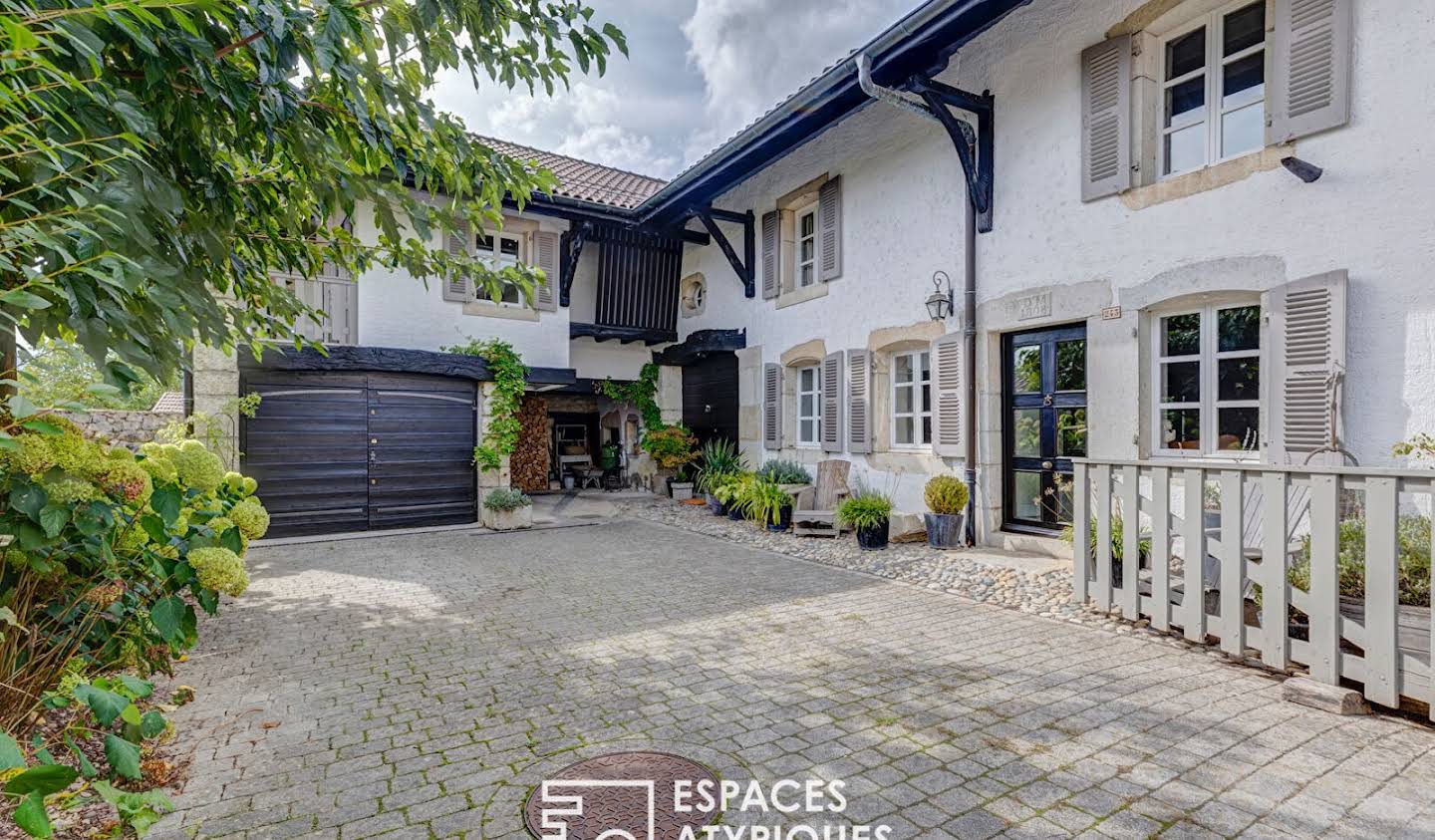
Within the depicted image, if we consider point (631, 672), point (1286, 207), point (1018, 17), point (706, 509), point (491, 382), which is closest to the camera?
point (631, 672)

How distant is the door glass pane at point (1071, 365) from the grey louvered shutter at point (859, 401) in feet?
7.74

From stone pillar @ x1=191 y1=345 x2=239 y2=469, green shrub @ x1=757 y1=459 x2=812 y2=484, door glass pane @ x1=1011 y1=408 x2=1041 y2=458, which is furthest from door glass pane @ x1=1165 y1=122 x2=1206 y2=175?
stone pillar @ x1=191 y1=345 x2=239 y2=469

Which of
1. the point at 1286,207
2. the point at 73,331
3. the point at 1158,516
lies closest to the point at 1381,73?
the point at 1286,207

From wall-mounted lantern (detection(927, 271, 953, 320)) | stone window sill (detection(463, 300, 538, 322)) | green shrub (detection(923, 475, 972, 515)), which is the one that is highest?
stone window sill (detection(463, 300, 538, 322))

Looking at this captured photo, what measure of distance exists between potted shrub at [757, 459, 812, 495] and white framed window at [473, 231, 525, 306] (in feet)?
15.5

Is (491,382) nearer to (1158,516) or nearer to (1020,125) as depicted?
(1020,125)

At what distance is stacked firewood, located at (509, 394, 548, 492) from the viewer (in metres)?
13.8

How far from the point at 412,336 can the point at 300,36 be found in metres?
7.81

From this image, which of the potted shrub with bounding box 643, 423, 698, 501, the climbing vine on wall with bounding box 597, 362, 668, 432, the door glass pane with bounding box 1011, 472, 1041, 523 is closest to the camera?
the door glass pane with bounding box 1011, 472, 1041, 523

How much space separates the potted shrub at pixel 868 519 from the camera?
7.11 meters

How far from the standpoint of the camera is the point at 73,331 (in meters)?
1.91

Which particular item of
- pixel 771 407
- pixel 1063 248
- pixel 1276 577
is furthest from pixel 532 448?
pixel 1276 577

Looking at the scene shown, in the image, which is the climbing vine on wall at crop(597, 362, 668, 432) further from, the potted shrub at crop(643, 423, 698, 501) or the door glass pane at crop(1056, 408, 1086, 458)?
the door glass pane at crop(1056, 408, 1086, 458)

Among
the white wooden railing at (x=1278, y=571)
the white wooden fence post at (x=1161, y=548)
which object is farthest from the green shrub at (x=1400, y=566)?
the white wooden fence post at (x=1161, y=548)
